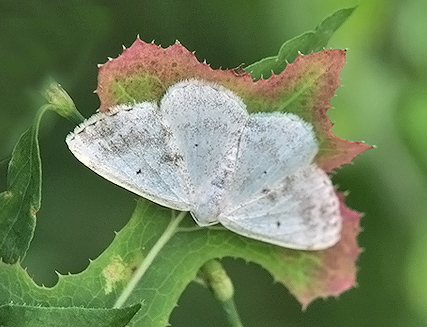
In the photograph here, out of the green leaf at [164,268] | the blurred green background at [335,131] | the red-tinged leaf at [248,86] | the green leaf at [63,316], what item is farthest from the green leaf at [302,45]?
the blurred green background at [335,131]

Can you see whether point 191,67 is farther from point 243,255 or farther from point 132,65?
point 243,255

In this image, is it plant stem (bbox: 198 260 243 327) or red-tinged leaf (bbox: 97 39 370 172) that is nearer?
red-tinged leaf (bbox: 97 39 370 172)

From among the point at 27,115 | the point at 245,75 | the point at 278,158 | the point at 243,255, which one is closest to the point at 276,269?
the point at 243,255

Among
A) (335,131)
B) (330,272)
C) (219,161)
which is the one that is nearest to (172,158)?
(219,161)

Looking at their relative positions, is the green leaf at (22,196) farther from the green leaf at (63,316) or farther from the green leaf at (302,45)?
the green leaf at (302,45)

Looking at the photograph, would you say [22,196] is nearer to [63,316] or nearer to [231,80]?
[63,316]

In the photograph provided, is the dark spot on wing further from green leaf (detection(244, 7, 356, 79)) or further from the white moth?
green leaf (detection(244, 7, 356, 79))

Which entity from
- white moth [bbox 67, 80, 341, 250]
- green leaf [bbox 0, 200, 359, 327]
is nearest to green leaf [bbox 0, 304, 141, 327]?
green leaf [bbox 0, 200, 359, 327]
